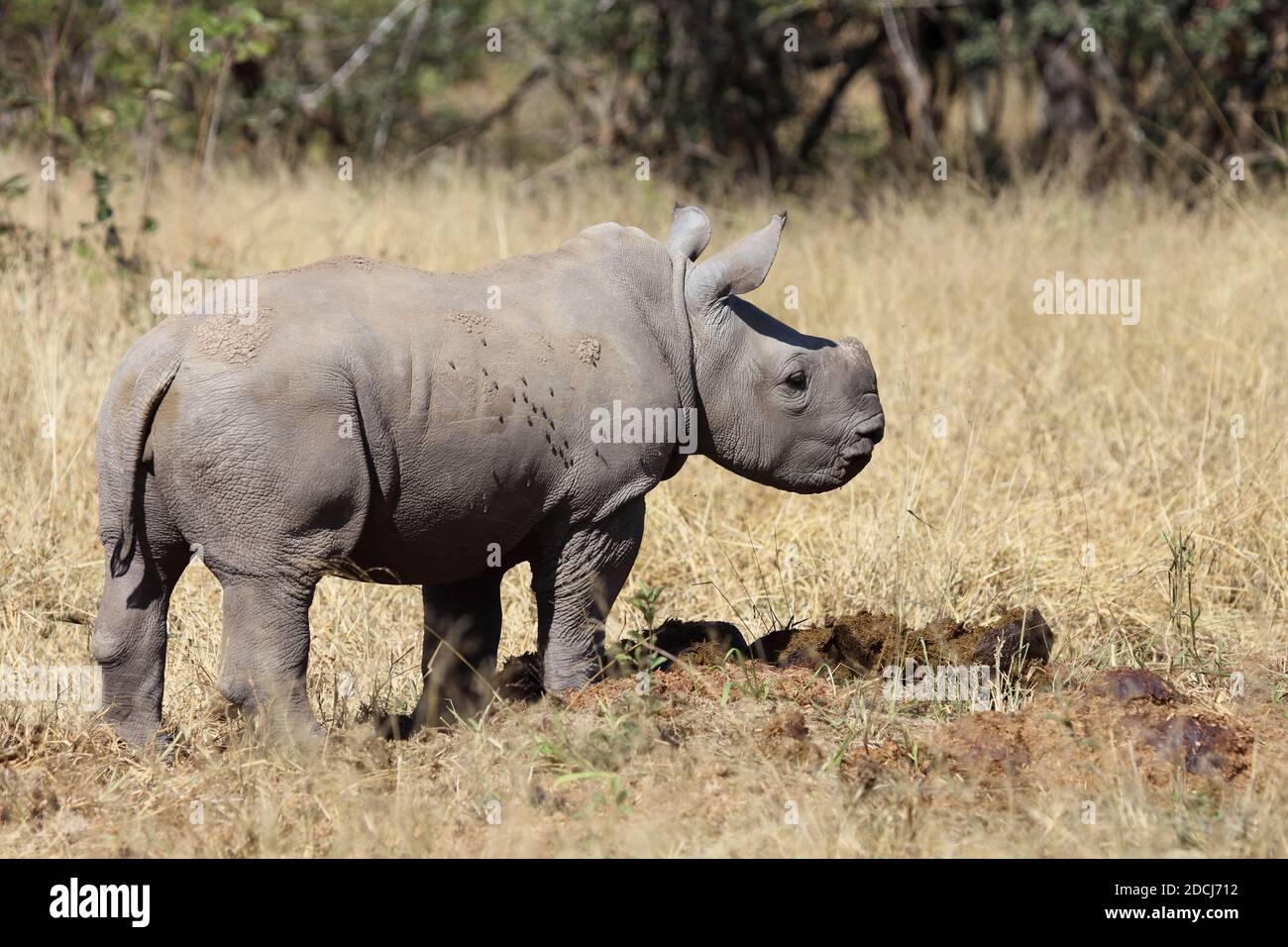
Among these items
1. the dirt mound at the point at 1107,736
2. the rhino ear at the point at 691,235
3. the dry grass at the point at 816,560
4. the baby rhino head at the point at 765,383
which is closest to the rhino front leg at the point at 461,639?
the dry grass at the point at 816,560

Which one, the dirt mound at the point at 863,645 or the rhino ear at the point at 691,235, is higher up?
the rhino ear at the point at 691,235

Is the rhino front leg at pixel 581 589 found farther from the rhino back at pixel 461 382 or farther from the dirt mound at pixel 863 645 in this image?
the dirt mound at pixel 863 645

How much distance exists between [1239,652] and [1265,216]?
511 centimetres

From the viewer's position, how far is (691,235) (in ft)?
17.3

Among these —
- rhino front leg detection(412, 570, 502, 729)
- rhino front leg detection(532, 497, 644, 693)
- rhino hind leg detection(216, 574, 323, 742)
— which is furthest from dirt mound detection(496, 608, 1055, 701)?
rhino hind leg detection(216, 574, 323, 742)

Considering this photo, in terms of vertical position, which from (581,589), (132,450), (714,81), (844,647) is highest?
(714,81)

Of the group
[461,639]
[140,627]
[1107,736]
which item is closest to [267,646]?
[140,627]

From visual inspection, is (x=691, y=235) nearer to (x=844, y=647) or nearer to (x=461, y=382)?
(x=461, y=382)

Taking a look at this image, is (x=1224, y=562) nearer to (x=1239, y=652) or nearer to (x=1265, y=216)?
(x=1239, y=652)

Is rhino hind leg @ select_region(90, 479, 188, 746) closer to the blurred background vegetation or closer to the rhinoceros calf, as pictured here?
the rhinoceros calf

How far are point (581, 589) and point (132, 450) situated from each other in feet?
4.77

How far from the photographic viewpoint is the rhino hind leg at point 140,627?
4496 millimetres

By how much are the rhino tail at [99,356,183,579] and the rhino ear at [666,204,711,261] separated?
1.76 metres

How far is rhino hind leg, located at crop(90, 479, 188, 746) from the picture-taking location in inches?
177
